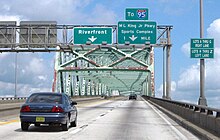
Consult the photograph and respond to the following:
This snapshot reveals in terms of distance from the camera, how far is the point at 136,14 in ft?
143

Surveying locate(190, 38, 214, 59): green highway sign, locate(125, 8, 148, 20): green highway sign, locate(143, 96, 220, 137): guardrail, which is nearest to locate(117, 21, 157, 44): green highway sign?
locate(125, 8, 148, 20): green highway sign

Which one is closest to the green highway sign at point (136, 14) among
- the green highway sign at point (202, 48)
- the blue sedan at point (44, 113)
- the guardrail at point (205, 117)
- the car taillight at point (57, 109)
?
the green highway sign at point (202, 48)

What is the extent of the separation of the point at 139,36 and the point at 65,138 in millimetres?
29444

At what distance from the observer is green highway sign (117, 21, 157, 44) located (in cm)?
4234

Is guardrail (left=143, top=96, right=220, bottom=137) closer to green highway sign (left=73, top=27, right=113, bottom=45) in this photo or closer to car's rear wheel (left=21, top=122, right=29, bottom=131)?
car's rear wheel (left=21, top=122, right=29, bottom=131)

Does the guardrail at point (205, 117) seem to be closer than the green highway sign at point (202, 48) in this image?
Yes

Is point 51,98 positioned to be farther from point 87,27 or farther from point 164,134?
point 87,27

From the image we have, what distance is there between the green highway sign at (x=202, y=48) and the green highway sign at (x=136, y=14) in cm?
1877

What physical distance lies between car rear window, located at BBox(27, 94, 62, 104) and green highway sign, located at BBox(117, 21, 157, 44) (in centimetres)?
2619

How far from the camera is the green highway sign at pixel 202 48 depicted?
24.7 m

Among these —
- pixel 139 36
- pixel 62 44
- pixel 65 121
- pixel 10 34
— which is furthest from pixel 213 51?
pixel 10 34

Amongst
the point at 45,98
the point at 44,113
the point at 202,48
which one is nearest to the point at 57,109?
the point at 44,113

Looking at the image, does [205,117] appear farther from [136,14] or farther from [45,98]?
[136,14]

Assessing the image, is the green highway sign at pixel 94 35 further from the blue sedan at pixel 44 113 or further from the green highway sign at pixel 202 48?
the blue sedan at pixel 44 113
